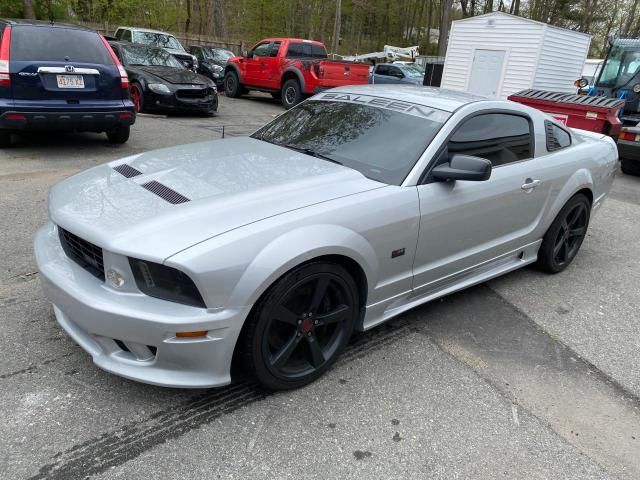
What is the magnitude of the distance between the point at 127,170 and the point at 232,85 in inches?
546

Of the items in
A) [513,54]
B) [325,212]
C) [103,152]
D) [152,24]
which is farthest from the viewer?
[152,24]

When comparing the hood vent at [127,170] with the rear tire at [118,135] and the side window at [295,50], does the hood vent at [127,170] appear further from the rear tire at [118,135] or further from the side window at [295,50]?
the side window at [295,50]

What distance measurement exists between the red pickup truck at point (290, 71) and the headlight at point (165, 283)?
1131cm

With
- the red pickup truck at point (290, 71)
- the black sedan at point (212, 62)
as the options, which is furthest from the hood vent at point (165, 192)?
the black sedan at point (212, 62)

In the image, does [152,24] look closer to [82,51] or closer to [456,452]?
[82,51]

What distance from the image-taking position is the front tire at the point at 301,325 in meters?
2.38

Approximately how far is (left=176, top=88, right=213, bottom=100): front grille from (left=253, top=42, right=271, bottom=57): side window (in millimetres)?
4493

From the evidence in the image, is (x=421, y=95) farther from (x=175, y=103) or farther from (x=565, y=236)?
(x=175, y=103)

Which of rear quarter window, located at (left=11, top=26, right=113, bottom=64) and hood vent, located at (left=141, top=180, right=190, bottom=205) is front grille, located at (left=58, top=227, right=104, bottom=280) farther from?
rear quarter window, located at (left=11, top=26, right=113, bottom=64)

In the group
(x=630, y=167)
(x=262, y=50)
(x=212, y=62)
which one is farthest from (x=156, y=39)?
(x=630, y=167)

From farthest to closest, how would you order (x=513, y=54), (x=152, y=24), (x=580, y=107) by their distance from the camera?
(x=152, y=24)
(x=513, y=54)
(x=580, y=107)

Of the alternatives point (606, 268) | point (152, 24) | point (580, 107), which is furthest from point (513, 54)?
point (152, 24)

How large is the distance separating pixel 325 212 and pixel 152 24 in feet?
109

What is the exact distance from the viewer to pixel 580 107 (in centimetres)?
859
